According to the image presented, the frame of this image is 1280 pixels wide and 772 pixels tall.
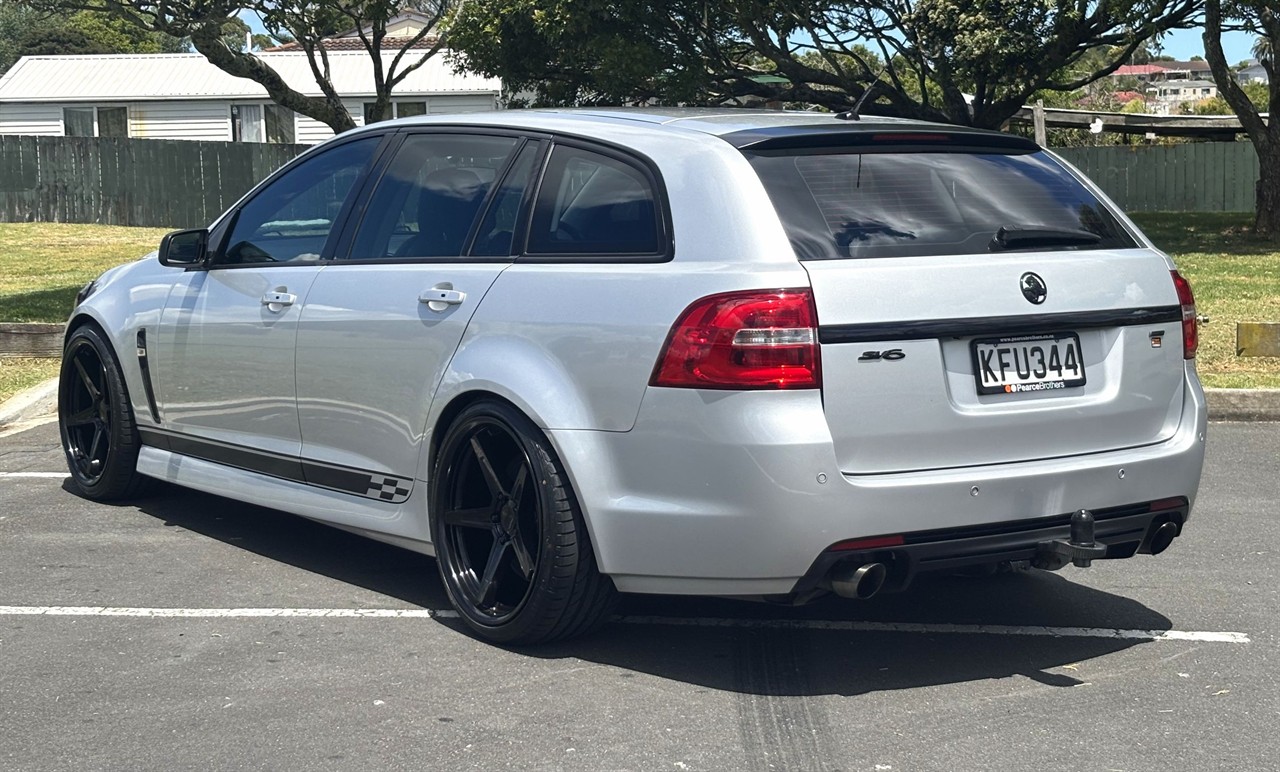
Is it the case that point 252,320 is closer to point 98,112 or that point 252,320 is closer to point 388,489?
point 388,489

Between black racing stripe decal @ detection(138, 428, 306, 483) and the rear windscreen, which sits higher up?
the rear windscreen

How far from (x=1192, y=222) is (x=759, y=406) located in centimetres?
2868

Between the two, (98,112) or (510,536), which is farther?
(98,112)

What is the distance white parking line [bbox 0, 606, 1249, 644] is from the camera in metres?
5.08

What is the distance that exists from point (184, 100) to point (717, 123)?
39.9 m

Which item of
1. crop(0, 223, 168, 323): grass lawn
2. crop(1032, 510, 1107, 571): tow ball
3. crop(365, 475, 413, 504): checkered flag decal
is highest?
crop(1032, 510, 1107, 571): tow ball

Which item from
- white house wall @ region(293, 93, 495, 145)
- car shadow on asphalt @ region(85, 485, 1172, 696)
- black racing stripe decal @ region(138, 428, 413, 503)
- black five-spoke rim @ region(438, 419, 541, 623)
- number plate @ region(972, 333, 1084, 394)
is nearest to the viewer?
number plate @ region(972, 333, 1084, 394)

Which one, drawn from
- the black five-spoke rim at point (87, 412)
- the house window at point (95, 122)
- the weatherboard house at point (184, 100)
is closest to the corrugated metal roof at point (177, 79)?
the weatherboard house at point (184, 100)

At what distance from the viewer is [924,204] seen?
15.2 feet

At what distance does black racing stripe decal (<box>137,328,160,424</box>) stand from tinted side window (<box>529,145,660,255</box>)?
7.87 feet

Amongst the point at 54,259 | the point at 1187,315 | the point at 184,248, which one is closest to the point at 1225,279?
the point at 1187,315

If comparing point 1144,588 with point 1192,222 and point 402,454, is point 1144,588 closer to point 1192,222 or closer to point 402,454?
point 402,454

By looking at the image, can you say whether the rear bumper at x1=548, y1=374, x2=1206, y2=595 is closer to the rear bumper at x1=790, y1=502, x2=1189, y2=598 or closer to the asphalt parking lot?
the rear bumper at x1=790, y1=502, x2=1189, y2=598

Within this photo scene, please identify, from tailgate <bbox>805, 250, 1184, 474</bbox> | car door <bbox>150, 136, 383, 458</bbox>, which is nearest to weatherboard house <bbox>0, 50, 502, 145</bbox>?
car door <bbox>150, 136, 383, 458</bbox>
